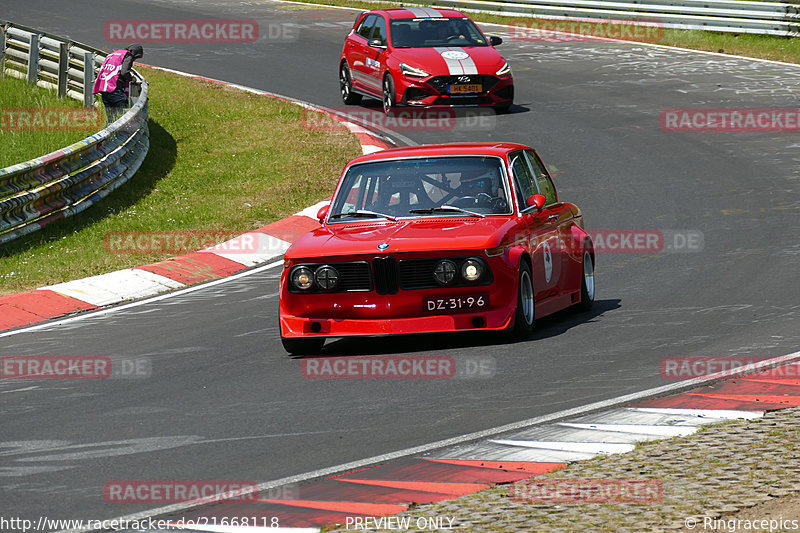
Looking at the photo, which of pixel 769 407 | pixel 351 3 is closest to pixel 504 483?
pixel 769 407

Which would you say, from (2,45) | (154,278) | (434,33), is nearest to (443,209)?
(154,278)

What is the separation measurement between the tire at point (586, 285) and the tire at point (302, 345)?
2.37 m

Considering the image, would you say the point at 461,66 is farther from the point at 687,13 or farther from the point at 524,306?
the point at 524,306

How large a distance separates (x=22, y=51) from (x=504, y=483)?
830 inches

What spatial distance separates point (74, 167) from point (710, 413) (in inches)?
412

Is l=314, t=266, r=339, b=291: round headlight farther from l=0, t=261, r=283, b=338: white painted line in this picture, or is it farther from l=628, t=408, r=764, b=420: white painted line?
l=0, t=261, r=283, b=338: white painted line

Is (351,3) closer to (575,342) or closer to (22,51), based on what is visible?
(22,51)

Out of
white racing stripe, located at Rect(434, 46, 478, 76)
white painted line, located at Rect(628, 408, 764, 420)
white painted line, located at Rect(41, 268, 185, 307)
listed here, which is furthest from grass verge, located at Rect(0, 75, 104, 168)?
white painted line, located at Rect(628, 408, 764, 420)

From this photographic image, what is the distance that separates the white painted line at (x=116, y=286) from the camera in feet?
40.2

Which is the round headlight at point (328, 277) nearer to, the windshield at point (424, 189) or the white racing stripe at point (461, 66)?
the windshield at point (424, 189)

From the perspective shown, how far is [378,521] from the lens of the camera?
5.29m

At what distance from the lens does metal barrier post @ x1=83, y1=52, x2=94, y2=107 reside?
2133 cm

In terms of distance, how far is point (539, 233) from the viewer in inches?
391

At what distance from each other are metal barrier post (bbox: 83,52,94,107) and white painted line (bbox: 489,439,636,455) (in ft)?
53.5
